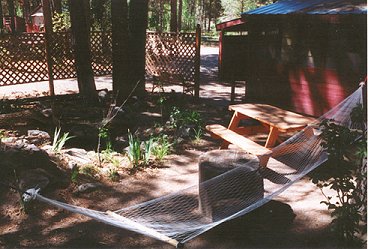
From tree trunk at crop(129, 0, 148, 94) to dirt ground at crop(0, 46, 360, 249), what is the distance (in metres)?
4.74

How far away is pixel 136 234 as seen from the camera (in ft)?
12.1

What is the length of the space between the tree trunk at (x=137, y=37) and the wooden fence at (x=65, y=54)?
49.4 inches

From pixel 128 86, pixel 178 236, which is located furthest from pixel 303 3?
pixel 178 236

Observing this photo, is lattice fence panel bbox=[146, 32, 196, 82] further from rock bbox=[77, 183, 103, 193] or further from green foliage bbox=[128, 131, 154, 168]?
rock bbox=[77, 183, 103, 193]

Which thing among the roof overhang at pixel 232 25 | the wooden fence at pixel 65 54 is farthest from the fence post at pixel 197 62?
the roof overhang at pixel 232 25

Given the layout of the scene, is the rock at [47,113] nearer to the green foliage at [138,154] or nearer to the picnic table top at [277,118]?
the green foliage at [138,154]

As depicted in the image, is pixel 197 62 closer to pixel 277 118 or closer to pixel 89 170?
pixel 277 118

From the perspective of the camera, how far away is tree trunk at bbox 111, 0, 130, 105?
910cm

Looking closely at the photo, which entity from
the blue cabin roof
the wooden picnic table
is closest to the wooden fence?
the blue cabin roof

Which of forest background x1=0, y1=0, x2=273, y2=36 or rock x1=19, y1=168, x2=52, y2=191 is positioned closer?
rock x1=19, y1=168, x2=52, y2=191

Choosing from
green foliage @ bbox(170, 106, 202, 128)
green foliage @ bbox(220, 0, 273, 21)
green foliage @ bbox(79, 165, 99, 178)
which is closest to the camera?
green foliage @ bbox(79, 165, 99, 178)

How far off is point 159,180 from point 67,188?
3.89 feet

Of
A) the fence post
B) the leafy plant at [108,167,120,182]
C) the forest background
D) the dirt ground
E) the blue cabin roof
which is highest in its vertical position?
the forest background

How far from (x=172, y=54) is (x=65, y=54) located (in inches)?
117
